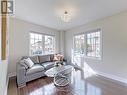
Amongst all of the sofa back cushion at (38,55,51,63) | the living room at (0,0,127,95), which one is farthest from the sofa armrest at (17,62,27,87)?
the sofa back cushion at (38,55,51,63)

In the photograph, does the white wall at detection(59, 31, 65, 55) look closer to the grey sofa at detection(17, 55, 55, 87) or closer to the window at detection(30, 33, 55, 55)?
the window at detection(30, 33, 55, 55)

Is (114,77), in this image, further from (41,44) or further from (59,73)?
(41,44)

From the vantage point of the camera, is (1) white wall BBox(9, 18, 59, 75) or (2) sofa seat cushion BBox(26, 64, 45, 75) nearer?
(2) sofa seat cushion BBox(26, 64, 45, 75)

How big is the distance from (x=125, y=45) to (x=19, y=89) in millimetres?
3826

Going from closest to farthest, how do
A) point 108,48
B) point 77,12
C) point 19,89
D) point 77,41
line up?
point 19,89, point 77,12, point 108,48, point 77,41

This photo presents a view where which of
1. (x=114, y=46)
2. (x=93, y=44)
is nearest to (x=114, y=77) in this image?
(x=114, y=46)

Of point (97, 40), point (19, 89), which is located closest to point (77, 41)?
point (97, 40)

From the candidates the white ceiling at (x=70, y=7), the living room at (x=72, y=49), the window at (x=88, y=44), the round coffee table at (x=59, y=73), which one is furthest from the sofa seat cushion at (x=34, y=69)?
the window at (x=88, y=44)

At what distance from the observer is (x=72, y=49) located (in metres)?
5.78

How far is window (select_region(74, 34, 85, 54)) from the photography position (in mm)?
5195

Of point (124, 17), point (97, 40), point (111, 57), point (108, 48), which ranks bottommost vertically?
point (111, 57)

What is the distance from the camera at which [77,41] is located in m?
5.54

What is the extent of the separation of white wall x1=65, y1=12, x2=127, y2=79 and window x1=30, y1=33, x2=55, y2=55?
2.70 meters

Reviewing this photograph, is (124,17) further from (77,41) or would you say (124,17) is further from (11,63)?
(11,63)
